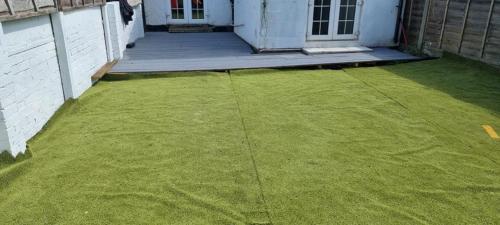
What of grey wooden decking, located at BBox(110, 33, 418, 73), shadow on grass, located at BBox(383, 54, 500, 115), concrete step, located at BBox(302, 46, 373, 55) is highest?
concrete step, located at BBox(302, 46, 373, 55)

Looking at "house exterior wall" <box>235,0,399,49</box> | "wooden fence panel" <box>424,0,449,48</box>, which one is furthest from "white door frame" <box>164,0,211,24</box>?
"wooden fence panel" <box>424,0,449,48</box>

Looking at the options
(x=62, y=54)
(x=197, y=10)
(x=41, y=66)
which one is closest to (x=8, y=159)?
(x=41, y=66)

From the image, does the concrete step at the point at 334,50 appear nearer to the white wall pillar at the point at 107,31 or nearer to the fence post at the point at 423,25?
the fence post at the point at 423,25

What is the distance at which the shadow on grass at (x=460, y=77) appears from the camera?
5.07 m

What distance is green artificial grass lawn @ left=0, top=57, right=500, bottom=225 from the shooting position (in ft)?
8.46

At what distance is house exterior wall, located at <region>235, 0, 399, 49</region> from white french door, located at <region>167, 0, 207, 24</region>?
2.92m

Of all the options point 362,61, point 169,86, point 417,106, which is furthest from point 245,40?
point 417,106

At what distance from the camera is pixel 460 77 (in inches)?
236

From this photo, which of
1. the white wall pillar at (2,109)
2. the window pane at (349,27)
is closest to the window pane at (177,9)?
the window pane at (349,27)

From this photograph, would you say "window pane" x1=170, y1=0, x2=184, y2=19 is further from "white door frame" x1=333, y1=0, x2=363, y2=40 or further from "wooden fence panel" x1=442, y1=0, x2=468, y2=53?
"wooden fence panel" x1=442, y1=0, x2=468, y2=53

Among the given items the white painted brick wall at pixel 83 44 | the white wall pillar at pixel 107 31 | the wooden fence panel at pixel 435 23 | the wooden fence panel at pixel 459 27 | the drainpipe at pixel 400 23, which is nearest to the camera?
the white painted brick wall at pixel 83 44

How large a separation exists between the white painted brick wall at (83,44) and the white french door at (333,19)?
4225 mm

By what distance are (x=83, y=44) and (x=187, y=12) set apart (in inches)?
241

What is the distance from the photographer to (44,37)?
160 inches
